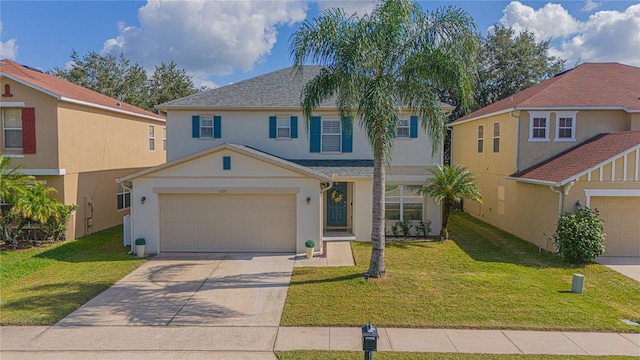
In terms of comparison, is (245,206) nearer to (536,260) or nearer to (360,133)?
(360,133)

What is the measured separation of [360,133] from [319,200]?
4471mm

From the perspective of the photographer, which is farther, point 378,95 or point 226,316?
point 378,95

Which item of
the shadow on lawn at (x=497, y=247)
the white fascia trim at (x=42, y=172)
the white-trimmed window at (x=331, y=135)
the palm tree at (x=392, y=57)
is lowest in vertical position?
the shadow on lawn at (x=497, y=247)

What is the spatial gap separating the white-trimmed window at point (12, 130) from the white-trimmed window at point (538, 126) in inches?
797

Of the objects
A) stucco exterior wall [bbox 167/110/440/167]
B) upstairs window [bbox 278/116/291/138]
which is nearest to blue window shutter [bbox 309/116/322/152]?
stucco exterior wall [bbox 167/110/440/167]

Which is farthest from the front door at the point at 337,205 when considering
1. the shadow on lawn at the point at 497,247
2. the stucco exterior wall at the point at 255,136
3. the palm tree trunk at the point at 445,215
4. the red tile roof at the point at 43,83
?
the red tile roof at the point at 43,83

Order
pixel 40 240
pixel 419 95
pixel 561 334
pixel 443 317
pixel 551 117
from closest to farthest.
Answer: pixel 561 334
pixel 443 317
pixel 419 95
pixel 40 240
pixel 551 117

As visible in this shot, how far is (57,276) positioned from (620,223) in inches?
690

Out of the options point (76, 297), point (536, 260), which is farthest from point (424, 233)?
point (76, 297)

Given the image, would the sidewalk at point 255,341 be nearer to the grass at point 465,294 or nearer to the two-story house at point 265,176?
the grass at point 465,294

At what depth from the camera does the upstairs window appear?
16594mm

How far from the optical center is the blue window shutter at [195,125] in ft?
54.6

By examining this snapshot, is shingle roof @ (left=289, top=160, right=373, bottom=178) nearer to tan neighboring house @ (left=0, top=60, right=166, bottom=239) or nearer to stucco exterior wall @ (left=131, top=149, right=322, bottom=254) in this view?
stucco exterior wall @ (left=131, top=149, right=322, bottom=254)

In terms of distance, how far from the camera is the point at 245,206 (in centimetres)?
1359
